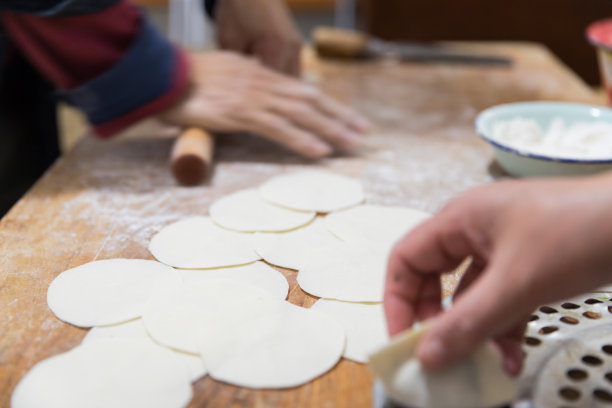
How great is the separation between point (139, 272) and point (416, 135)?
91 cm

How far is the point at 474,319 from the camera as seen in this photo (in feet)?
1.60

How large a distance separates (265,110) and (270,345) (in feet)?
2.51

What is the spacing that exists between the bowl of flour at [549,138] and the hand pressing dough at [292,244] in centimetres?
45

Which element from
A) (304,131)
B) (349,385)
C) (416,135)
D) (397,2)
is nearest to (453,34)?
(397,2)

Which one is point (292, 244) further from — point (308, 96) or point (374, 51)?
point (374, 51)

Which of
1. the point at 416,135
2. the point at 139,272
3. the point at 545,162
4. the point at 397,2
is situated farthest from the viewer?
the point at 397,2

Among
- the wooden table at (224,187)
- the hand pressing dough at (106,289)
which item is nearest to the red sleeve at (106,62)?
the wooden table at (224,187)

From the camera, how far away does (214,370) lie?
663 mm

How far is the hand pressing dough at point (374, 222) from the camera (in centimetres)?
98

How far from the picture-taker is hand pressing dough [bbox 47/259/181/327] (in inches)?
29.8

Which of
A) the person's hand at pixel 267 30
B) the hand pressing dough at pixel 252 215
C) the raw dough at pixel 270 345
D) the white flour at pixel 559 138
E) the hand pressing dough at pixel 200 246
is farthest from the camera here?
the person's hand at pixel 267 30

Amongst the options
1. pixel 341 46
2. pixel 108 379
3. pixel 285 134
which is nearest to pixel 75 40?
pixel 285 134

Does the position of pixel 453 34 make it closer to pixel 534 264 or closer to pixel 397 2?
pixel 397 2

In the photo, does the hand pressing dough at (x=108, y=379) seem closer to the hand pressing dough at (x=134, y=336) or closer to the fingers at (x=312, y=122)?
the hand pressing dough at (x=134, y=336)
